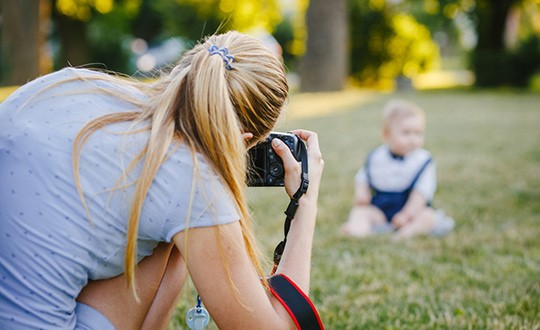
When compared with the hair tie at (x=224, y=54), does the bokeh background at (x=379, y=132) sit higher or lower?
lower

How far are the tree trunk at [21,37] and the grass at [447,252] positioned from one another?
10926 mm

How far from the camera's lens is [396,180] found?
14.9ft

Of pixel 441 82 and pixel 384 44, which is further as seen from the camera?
pixel 441 82

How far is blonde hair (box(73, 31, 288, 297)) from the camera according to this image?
155 centimetres

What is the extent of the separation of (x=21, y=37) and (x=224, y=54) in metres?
16.1

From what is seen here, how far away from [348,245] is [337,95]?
520 inches

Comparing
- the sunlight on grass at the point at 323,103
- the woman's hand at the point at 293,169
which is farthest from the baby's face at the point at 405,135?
the sunlight on grass at the point at 323,103

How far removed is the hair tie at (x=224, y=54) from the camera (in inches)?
66.1

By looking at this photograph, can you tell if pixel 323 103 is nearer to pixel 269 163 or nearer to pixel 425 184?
pixel 425 184

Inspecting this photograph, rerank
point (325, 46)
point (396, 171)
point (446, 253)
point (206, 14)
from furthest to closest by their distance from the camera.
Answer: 1. point (206, 14)
2. point (325, 46)
3. point (396, 171)
4. point (446, 253)

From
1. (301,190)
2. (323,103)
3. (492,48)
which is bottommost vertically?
(323,103)

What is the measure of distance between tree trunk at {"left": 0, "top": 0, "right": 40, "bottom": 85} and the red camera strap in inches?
615

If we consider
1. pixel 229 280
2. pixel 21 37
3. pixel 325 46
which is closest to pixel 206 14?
pixel 325 46

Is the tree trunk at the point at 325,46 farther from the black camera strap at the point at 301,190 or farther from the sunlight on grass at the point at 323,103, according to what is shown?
the black camera strap at the point at 301,190
